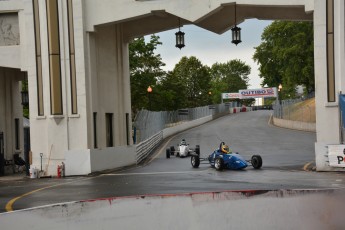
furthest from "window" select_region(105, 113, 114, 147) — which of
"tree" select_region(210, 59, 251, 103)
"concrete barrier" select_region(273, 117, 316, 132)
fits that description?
"tree" select_region(210, 59, 251, 103)

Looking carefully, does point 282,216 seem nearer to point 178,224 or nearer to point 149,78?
point 178,224

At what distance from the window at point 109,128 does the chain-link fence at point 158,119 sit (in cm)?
792

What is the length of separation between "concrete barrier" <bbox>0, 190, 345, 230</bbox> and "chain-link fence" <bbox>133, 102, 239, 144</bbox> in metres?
25.4

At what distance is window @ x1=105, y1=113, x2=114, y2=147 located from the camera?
26.9m

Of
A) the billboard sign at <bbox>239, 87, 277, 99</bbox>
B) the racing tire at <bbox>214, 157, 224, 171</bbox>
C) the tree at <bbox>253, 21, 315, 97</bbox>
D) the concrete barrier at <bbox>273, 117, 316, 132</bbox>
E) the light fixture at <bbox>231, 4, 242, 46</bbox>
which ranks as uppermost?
the tree at <bbox>253, 21, 315, 97</bbox>

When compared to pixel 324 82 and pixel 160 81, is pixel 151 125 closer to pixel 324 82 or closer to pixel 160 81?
pixel 324 82

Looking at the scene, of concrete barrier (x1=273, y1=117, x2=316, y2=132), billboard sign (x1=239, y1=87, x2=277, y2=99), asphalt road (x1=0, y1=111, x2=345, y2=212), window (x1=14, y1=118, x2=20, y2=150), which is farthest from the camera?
billboard sign (x1=239, y1=87, x2=277, y2=99)

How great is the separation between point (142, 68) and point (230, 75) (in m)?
102

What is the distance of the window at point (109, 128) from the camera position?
88.1ft

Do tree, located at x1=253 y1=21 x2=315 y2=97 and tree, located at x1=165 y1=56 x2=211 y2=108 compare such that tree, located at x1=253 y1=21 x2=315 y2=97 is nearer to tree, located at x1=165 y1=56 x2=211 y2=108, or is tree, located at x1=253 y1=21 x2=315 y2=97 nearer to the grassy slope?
the grassy slope

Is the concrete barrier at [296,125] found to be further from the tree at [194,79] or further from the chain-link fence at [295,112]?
the tree at [194,79]

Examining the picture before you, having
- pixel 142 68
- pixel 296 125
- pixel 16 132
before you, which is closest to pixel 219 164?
pixel 16 132

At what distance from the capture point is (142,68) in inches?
2655

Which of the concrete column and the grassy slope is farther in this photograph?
the grassy slope
